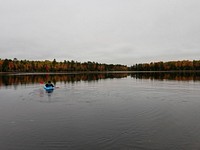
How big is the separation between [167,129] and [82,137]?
23.9 feet

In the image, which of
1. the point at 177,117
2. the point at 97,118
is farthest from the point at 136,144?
the point at 177,117

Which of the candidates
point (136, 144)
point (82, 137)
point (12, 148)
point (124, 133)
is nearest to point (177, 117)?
point (124, 133)

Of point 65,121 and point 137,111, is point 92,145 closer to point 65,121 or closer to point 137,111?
point 65,121

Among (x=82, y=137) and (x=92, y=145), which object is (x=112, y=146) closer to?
(x=92, y=145)

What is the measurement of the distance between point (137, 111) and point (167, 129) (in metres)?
7.05

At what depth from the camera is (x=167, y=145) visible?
13.1 metres

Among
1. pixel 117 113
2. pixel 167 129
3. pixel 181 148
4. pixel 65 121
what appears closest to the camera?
pixel 181 148

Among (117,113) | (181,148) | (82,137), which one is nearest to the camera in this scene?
(181,148)

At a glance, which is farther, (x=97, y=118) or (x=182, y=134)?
(x=97, y=118)

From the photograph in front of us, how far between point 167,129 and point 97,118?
719 centimetres

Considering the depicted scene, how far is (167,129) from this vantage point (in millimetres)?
16500

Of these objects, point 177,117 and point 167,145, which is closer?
point 167,145

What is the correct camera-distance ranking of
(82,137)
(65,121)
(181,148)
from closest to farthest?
(181,148) → (82,137) → (65,121)

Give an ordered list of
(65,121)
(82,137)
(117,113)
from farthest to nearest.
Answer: (117,113), (65,121), (82,137)
